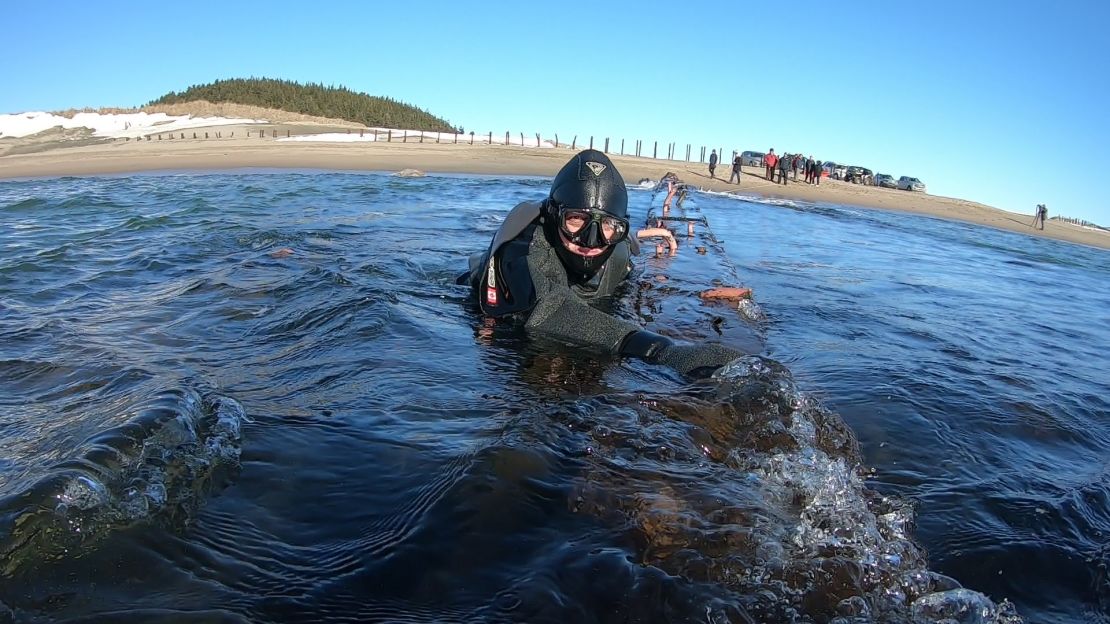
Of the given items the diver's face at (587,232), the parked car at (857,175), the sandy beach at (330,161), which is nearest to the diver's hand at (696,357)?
the diver's face at (587,232)

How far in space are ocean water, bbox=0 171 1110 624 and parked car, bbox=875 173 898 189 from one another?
49.4 meters

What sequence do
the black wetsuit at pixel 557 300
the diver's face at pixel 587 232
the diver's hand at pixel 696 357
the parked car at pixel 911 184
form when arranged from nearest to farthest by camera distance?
the diver's hand at pixel 696 357, the black wetsuit at pixel 557 300, the diver's face at pixel 587 232, the parked car at pixel 911 184

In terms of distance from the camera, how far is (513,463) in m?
2.97

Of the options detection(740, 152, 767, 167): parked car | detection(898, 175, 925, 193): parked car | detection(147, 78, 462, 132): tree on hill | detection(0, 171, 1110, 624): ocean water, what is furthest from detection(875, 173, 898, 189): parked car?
detection(0, 171, 1110, 624): ocean water

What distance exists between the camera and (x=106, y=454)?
9.31 feet

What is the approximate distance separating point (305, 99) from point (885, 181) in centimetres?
5802

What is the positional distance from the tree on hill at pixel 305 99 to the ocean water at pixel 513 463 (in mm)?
68082

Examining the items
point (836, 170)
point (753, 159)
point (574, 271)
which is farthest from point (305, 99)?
point (574, 271)

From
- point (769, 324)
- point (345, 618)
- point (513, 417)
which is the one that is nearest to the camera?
point (345, 618)

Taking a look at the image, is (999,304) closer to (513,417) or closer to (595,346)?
(595,346)

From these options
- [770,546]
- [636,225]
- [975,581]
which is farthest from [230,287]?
[636,225]

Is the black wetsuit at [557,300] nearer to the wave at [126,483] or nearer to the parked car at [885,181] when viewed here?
the wave at [126,483]

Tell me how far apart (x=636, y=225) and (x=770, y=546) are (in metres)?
10.2

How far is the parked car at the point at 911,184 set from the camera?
49531 millimetres
